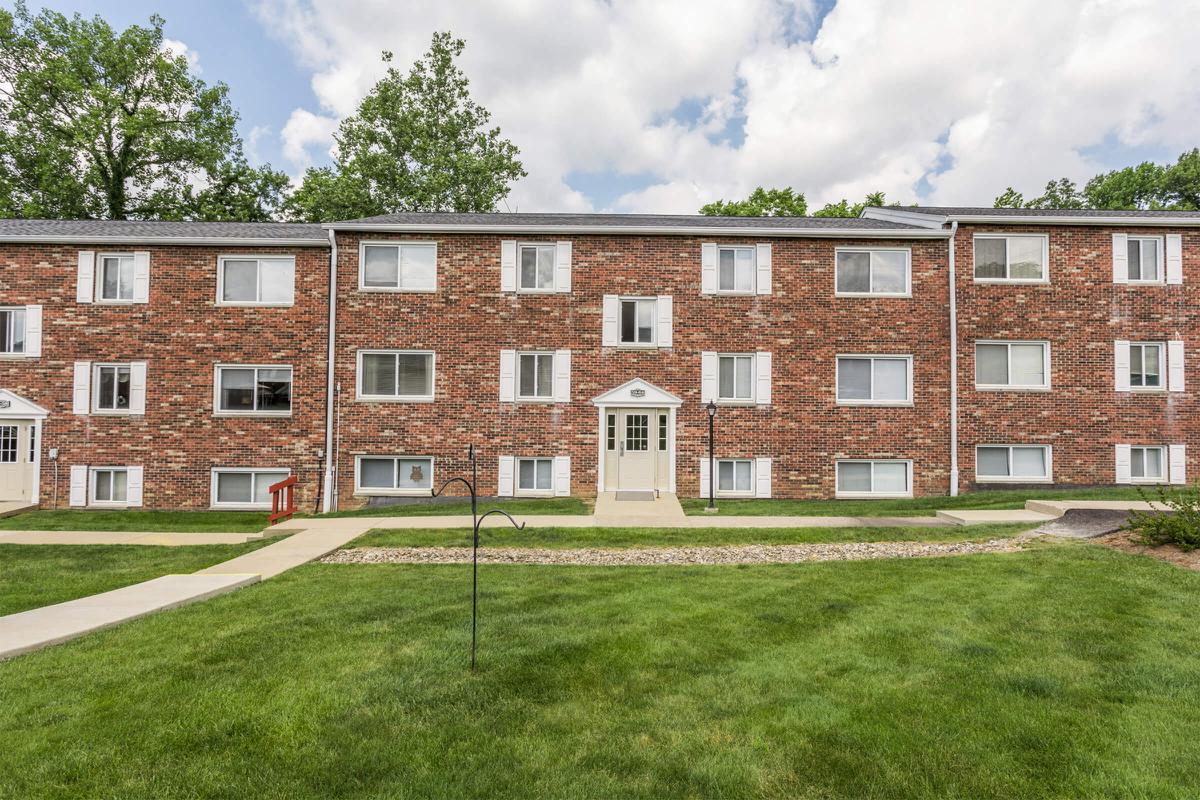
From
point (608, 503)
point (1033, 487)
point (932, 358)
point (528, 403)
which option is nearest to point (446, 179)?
→ point (528, 403)

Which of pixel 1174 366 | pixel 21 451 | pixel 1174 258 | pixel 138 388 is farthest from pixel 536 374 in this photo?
pixel 1174 258

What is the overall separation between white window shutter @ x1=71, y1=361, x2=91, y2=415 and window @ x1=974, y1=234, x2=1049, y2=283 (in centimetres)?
2307

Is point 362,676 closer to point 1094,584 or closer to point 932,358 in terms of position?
point 1094,584

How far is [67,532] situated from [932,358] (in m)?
19.7

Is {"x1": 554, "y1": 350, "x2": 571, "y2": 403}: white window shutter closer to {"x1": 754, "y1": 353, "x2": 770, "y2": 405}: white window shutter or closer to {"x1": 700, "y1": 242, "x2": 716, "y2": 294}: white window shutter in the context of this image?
{"x1": 700, "y1": 242, "x2": 716, "y2": 294}: white window shutter

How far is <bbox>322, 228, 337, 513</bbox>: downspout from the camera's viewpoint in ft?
49.5

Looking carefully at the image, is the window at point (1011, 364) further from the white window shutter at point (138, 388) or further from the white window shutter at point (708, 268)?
the white window shutter at point (138, 388)

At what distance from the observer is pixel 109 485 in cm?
1513

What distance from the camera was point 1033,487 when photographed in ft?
50.2

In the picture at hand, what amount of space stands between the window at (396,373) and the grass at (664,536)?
5.12 metres

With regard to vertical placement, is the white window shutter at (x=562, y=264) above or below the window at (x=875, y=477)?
above

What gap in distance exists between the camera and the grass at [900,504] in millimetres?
12969

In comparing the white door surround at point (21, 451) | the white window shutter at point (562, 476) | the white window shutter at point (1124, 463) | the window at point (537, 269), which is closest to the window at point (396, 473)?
the white window shutter at point (562, 476)

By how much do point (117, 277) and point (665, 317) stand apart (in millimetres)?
14203
